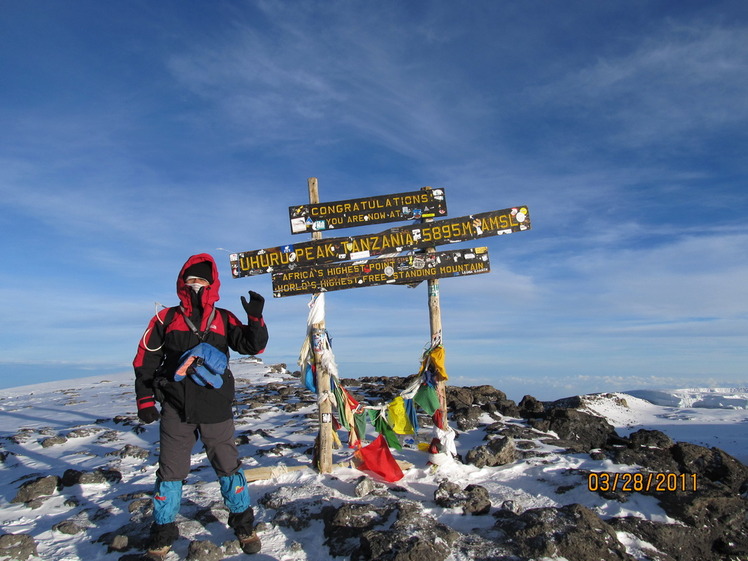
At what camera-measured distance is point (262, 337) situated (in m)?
4.76

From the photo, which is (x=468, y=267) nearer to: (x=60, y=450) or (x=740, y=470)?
(x=740, y=470)

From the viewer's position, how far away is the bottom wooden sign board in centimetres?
686

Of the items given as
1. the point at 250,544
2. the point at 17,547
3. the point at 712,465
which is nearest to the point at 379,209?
the point at 250,544

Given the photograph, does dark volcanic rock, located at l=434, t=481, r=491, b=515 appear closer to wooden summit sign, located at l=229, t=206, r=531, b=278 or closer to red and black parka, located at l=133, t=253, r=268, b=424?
red and black parka, located at l=133, t=253, r=268, b=424

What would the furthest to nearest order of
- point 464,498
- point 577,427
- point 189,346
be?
1. point 577,427
2. point 464,498
3. point 189,346

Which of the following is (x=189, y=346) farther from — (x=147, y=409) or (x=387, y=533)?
(x=387, y=533)

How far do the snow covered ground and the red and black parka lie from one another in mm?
1325

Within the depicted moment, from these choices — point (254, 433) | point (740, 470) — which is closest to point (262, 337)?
point (254, 433)

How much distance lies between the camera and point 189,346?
4.69 meters

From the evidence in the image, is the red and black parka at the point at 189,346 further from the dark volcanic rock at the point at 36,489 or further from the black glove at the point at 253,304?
the dark volcanic rock at the point at 36,489

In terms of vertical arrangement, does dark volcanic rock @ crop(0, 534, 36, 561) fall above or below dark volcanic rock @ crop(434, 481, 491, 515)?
above

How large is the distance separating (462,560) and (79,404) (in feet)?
46.4
